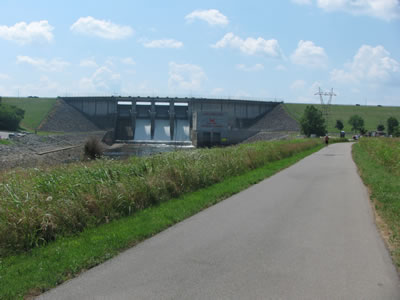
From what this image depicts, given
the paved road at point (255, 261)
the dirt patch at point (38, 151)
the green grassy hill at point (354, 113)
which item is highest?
the green grassy hill at point (354, 113)

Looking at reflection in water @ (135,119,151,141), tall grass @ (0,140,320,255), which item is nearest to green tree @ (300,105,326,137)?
reflection in water @ (135,119,151,141)

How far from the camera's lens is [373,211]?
33.9ft

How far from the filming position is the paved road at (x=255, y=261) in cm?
508

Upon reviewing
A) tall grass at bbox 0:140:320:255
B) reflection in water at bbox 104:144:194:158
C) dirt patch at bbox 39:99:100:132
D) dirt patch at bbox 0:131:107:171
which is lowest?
reflection in water at bbox 104:144:194:158

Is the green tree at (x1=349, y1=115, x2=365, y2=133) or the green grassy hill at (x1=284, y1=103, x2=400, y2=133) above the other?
the green grassy hill at (x1=284, y1=103, x2=400, y2=133)

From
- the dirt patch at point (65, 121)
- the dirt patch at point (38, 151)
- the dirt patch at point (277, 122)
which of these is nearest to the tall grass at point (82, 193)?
the dirt patch at point (38, 151)

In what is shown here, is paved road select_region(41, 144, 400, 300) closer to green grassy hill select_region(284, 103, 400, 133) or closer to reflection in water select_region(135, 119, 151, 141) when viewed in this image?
reflection in water select_region(135, 119, 151, 141)

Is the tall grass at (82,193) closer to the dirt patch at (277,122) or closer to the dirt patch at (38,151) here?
the dirt patch at (38,151)

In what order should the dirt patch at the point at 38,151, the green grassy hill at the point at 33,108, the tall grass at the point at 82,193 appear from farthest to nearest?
the green grassy hill at the point at 33,108, the dirt patch at the point at 38,151, the tall grass at the point at 82,193

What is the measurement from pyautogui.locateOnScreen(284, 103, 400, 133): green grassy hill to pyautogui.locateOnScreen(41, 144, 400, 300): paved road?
90872 mm

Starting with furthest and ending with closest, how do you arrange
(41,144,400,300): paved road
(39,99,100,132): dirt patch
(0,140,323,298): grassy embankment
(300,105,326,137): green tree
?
(39,99,100,132): dirt patch
(300,105,326,137): green tree
(0,140,323,298): grassy embankment
(41,144,400,300): paved road

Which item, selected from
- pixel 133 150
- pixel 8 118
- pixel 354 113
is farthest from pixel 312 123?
pixel 8 118

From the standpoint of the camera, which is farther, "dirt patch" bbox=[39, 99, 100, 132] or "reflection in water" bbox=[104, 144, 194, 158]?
"dirt patch" bbox=[39, 99, 100, 132]

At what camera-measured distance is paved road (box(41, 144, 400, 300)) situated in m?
5.08
